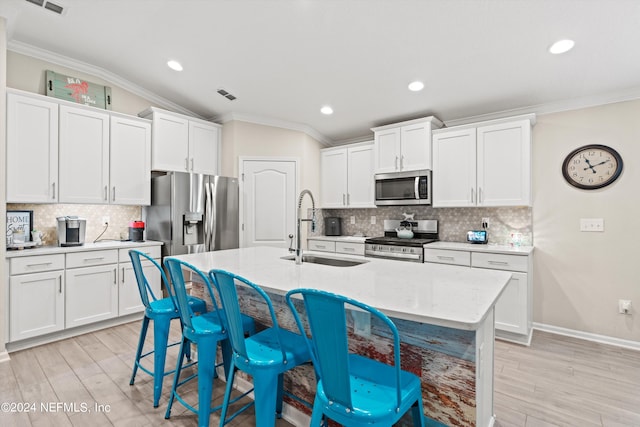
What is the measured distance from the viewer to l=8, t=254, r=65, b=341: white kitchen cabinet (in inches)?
110

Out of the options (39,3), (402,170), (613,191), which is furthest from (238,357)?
(613,191)

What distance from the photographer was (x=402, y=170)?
4.05 metres

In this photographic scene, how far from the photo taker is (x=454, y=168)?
3701 millimetres

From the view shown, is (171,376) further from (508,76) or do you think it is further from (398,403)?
(508,76)

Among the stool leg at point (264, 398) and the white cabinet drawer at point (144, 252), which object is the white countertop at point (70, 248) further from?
the stool leg at point (264, 398)

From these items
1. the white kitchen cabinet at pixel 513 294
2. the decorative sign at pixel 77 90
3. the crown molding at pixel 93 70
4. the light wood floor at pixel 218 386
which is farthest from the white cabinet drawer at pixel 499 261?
the decorative sign at pixel 77 90

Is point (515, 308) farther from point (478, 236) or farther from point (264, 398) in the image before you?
point (264, 398)

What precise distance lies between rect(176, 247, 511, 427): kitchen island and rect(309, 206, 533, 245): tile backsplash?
2073 millimetres

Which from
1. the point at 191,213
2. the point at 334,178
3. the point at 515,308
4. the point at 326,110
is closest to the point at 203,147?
the point at 191,213

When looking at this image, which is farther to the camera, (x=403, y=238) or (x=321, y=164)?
(x=321, y=164)

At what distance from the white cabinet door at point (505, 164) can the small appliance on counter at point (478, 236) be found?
1.17 feet

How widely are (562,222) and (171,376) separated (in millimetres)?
3972

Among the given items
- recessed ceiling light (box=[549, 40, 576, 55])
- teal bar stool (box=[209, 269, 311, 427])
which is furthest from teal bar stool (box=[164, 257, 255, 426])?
recessed ceiling light (box=[549, 40, 576, 55])

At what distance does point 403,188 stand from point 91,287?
3704 millimetres
